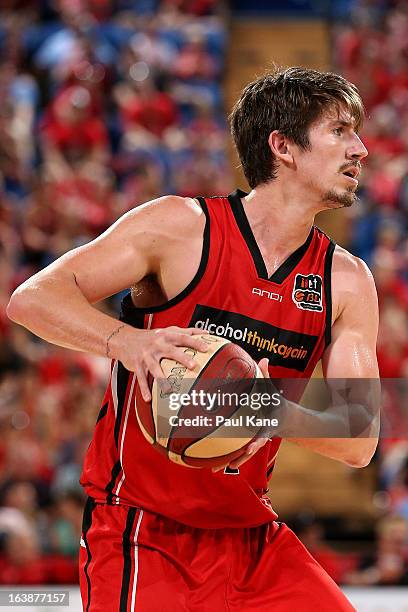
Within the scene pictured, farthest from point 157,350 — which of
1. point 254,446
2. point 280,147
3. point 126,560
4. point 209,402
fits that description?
point 280,147

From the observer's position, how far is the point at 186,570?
3.01 meters

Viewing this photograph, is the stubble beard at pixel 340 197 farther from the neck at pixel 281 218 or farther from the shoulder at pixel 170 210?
the shoulder at pixel 170 210

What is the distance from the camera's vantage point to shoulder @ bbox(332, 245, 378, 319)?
3.21 m

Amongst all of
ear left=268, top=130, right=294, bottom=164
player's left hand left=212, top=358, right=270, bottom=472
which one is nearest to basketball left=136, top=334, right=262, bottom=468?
player's left hand left=212, top=358, right=270, bottom=472

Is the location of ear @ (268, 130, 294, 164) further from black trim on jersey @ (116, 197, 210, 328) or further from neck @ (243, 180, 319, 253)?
black trim on jersey @ (116, 197, 210, 328)

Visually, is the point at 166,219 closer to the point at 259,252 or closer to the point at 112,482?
the point at 259,252

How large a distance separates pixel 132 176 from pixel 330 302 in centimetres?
669

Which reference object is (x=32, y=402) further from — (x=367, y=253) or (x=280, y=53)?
(x=280, y=53)

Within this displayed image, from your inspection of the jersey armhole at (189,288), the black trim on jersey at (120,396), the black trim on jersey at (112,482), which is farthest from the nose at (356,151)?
the black trim on jersey at (112,482)

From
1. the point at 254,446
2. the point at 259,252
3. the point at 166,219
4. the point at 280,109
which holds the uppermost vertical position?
the point at 280,109

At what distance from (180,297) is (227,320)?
154 millimetres

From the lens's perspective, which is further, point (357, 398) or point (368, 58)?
point (368, 58)

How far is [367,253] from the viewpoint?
955 centimetres

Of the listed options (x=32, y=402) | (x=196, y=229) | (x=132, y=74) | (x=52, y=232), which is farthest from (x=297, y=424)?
(x=132, y=74)
